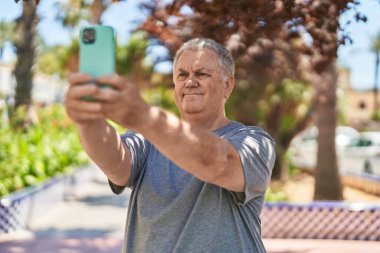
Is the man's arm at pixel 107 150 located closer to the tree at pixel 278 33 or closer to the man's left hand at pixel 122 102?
the man's left hand at pixel 122 102

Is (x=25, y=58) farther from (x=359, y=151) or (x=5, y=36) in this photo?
(x=5, y=36)

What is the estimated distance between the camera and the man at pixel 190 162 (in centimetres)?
128

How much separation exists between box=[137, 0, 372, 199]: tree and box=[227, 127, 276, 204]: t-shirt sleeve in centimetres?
247

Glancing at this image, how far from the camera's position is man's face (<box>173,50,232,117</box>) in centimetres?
181

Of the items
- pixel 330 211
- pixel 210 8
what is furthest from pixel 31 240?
pixel 210 8

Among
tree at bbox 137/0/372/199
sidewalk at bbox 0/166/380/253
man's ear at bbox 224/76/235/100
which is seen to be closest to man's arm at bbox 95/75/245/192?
man's ear at bbox 224/76/235/100

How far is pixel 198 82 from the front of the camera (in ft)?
5.95

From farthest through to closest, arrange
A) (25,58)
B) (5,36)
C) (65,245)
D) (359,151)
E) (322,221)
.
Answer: (5,36) < (359,151) < (25,58) < (322,221) < (65,245)

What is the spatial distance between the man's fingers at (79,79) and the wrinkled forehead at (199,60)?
0.73 meters

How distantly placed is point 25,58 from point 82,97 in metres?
14.7

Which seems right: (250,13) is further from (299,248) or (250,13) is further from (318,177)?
(318,177)

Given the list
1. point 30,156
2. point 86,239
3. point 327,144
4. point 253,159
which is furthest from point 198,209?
point 30,156

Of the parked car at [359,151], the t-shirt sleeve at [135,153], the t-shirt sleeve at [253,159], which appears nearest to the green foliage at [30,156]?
the t-shirt sleeve at [135,153]

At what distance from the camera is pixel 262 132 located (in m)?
1.77
